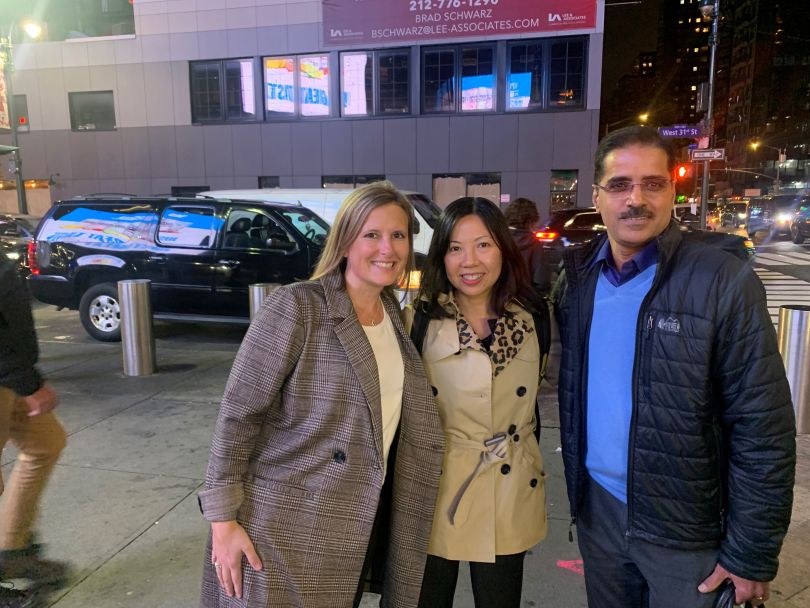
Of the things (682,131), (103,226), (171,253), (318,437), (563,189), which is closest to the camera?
(318,437)

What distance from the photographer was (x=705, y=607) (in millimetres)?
1766

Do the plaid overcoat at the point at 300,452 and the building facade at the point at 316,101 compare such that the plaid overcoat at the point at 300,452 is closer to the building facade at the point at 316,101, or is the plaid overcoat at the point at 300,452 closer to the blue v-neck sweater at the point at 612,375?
the blue v-neck sweater at the point at 612,375

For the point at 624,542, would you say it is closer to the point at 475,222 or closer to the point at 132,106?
the point at 475,222

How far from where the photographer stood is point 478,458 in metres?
2.05

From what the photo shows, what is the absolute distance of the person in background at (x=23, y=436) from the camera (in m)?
2.53

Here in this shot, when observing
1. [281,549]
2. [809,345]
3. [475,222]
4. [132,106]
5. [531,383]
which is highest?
[132,106]

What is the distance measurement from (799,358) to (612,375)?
4407mm

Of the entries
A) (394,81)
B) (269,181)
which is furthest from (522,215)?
(269,181)

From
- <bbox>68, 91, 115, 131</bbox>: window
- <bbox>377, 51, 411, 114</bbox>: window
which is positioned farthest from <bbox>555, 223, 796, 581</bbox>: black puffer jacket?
<bbox>68, 91, 115, 131</bbox>: window

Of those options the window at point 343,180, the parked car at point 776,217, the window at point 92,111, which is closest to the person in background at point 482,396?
the window at point 343,180

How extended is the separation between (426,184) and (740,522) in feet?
58.9

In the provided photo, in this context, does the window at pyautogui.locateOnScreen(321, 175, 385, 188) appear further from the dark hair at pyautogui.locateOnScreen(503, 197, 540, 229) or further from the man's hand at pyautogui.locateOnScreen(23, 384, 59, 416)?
the man's hand at pyautogui.locateOnScreen(23, 384, 59, 416)

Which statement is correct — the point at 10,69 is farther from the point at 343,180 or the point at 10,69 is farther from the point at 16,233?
the point at 343,180

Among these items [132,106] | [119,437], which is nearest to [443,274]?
[119,437]
